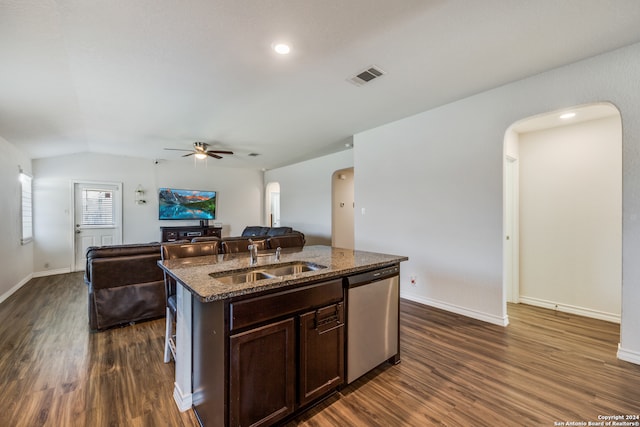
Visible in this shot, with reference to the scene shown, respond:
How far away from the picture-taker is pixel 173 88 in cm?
293

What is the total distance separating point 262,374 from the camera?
152cm

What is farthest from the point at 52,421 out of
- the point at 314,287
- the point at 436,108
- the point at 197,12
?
the point at 436,108

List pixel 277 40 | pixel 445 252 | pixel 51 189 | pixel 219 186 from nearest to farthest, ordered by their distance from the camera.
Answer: pixel 277 40
pixel 445 252
pixel 51 189
pixel 219 186

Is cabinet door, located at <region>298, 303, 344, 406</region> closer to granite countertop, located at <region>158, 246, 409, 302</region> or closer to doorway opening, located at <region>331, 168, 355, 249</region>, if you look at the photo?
granite countertop, located at <region>158, 246, 409, 302</region>

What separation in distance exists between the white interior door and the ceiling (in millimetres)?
2388

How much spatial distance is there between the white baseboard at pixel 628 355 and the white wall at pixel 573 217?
3.69ft

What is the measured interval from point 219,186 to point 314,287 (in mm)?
7025

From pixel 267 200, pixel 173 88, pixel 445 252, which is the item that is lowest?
pixel 445 252

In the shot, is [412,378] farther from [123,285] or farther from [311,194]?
[311,194]

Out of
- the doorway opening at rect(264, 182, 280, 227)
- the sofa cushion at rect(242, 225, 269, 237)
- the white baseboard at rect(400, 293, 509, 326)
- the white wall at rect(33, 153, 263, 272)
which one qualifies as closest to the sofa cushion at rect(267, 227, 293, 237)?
the sofa cushion at rect(242, 225, 269, 237)

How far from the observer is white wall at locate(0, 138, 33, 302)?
405 cm

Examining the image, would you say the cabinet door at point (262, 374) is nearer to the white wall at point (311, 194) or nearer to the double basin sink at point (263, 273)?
the double basin sink at point (263, 273)

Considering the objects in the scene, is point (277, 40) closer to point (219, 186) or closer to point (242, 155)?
point (242, 155)

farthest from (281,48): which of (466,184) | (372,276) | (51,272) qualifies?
(51,272)
